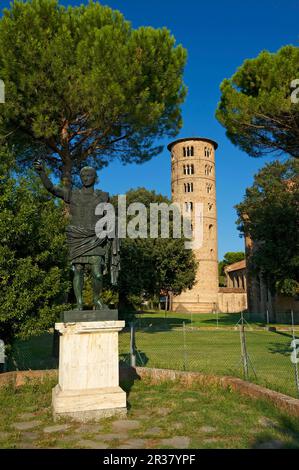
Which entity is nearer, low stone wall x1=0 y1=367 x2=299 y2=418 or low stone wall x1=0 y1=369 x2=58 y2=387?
low stone wall x1=0 y1=367 x2=299 y2=418

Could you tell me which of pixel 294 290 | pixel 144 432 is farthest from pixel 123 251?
pixel 144 432

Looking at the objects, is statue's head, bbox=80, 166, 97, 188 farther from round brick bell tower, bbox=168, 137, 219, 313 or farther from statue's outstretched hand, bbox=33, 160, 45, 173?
round brick bell tower, bbox=168, 137, 219, 313

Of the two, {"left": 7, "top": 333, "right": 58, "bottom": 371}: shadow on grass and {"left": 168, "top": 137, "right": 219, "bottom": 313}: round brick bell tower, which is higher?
{"left": 168, "top": 137, "right": 219, "bottom": 313}: round brick bell tower

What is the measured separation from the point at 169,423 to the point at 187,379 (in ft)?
7.16

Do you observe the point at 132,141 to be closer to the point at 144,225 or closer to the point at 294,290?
the point at 144,225

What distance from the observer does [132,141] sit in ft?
49.7

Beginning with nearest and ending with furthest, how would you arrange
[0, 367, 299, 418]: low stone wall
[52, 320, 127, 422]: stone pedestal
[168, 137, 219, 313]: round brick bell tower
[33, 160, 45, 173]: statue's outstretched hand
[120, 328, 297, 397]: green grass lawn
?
[52, 320, 127, 422]: stone pedestal
[0, 367, 299, 418]: low stone wall
[33, 160, 45, 173]: statue's outstretched hand
[120, 328, 297, 397]: green grass lawn
[168, 137, 219, 313]: round brick bell tower

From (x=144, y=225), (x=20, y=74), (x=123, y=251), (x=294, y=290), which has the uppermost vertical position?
(x=20, y=74)

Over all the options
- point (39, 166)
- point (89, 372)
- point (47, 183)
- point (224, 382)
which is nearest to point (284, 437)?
point (224, 382)

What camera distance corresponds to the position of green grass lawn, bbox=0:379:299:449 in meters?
3.94

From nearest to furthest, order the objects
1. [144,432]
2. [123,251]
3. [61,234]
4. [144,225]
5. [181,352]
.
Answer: [144,432], [61,234], [181,352], [123,251], [144,225]

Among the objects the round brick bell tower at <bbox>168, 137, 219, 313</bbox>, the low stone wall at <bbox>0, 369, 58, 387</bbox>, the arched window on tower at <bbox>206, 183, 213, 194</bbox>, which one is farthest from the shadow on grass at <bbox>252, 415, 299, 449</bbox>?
the arched window on tower at <bbox>206, 183, 213, 194</bbox>
